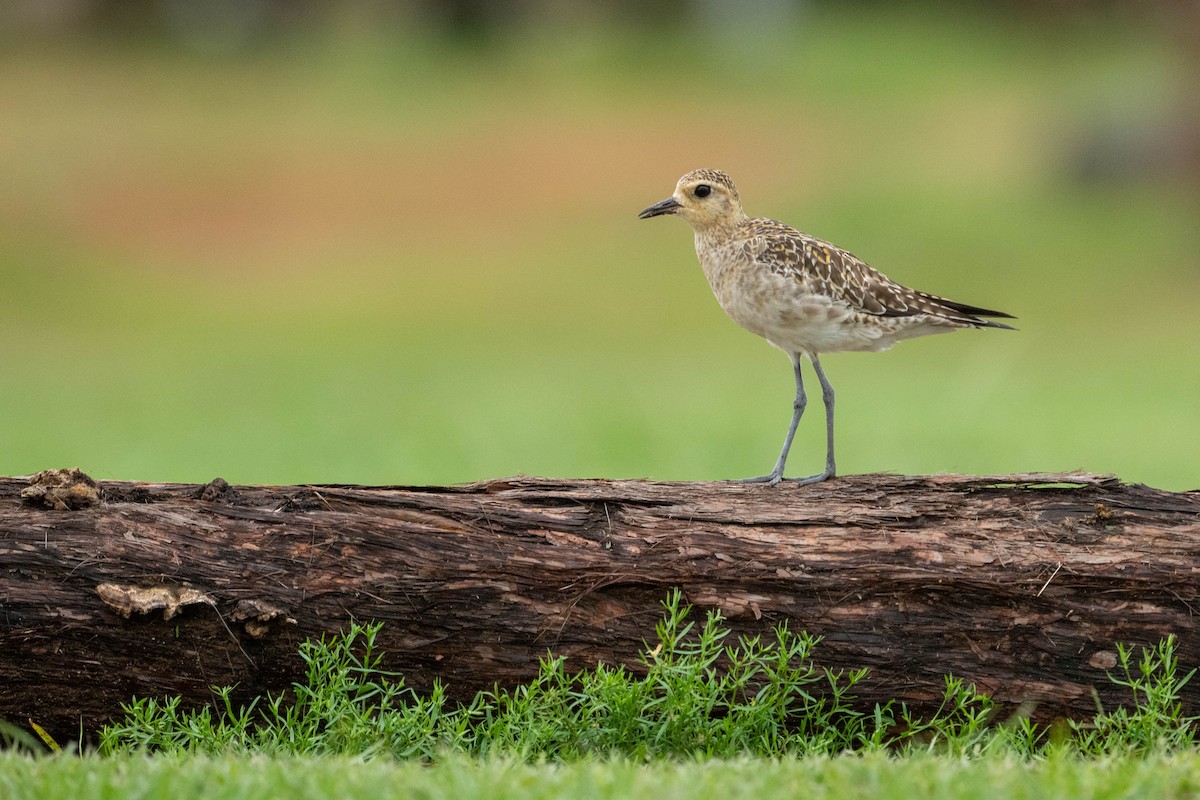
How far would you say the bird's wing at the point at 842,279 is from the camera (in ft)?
24.9

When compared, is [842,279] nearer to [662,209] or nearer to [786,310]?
[786,310]

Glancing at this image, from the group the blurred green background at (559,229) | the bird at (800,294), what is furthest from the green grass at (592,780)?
the blurred green background at (559,229)

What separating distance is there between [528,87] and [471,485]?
31.9 meters

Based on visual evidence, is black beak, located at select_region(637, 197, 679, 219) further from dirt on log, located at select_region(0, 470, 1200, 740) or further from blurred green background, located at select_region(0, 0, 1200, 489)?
blurred green background, located at select_region(0, 0, 1200, 489)

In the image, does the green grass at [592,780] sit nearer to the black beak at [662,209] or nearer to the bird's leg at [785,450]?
the bird's leg at [785,450]

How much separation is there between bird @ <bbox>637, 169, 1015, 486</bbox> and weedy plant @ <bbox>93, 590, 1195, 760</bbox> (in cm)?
144

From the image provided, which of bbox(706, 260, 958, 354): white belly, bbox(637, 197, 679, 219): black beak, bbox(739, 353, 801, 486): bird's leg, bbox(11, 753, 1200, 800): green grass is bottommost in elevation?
bbox(11, 753, 1200, 800): green grass

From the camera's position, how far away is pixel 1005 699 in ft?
20.0

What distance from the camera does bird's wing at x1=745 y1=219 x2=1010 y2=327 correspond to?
7594mm

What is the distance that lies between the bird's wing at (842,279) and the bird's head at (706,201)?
0.25 metres

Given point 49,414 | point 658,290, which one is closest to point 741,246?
point 49,414

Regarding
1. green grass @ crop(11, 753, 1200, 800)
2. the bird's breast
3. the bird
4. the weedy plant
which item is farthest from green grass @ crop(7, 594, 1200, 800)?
the bird's breast

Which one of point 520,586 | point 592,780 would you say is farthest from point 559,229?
point 592,780

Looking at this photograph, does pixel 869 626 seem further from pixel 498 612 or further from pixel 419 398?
pixel 419 398
